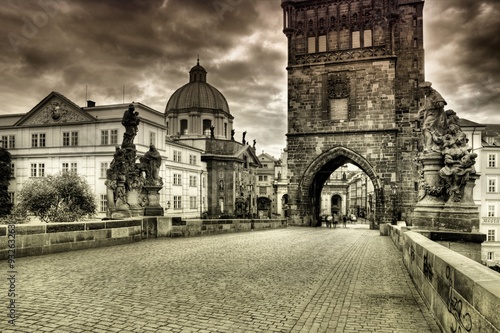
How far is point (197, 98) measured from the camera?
60.6 metres

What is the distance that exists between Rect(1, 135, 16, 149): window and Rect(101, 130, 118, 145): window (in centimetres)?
960

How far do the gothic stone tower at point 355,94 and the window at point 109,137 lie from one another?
14822 mm

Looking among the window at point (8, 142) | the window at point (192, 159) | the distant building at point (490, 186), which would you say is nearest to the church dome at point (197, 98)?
the window at point (192, 159)

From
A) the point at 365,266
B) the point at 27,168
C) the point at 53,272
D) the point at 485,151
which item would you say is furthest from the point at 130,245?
the point at 485,151

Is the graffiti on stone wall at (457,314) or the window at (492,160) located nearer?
the graffiti on stone wall at (457,314)

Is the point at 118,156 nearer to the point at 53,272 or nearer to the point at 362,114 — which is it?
the point at 53,272

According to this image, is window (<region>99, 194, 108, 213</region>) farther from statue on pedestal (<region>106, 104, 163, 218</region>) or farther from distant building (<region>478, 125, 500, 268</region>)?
distant building (<region>478, 125, 500, 268</region>)

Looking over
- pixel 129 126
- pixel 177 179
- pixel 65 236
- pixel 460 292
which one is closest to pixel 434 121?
pixel 460 292

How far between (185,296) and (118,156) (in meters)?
10.3

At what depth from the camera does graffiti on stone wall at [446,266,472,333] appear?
11.9 ft

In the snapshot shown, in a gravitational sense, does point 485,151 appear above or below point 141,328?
above

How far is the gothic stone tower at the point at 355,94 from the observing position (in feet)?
111

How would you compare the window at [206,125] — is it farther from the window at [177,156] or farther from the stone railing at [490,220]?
the stone railing at [490,220]

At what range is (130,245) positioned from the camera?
41.8 feet
